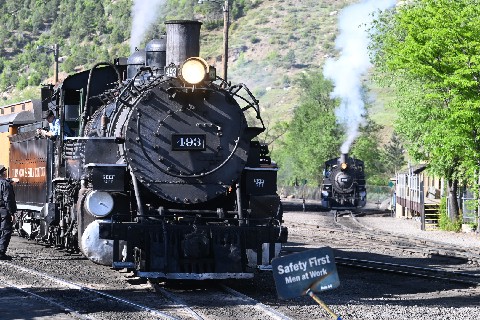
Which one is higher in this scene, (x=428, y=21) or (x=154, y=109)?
(x=428, y=21)

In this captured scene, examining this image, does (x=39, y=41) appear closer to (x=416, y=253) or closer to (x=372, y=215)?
(x=372, y=215)

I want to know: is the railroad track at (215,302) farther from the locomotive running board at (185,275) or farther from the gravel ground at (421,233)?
the gravel ground at (421,233)

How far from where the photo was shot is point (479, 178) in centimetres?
3111

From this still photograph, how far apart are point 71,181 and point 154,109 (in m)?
2.63

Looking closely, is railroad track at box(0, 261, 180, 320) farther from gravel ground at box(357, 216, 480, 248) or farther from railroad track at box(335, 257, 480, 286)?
gravel ground at box(357, 216, 480, 248)

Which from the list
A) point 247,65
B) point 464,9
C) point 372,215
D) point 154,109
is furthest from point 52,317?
point 247,65

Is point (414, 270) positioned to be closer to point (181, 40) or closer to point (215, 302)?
point (215, 302)

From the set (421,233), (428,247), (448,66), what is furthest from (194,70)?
(421,233)

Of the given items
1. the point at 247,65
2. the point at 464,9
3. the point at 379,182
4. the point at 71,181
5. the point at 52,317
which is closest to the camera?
the point at 52,317

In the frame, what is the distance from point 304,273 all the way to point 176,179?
20.1ft

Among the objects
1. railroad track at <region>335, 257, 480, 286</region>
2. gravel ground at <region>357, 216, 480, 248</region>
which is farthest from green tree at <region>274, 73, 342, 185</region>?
railroad track at <region>335, 257, 480, 286</region>

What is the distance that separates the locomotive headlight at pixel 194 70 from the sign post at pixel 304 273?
628 centimetres

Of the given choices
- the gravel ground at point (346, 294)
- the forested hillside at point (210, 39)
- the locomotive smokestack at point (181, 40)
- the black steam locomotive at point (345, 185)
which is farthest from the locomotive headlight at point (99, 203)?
the forested hillside at point (210, 39)

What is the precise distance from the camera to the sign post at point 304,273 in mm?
8531
